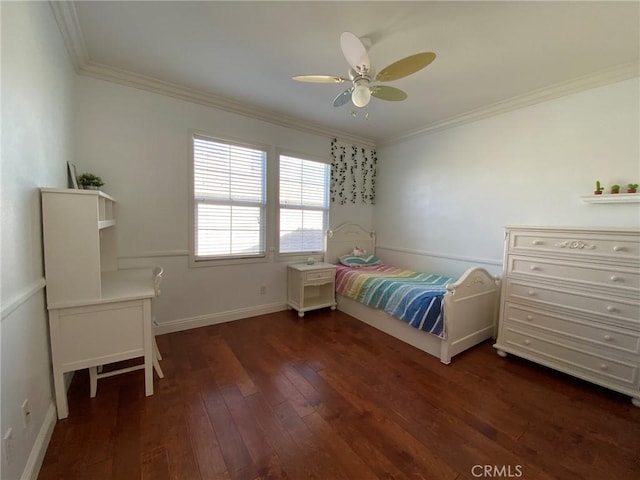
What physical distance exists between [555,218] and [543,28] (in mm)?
1662

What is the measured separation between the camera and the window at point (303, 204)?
3.58 metres

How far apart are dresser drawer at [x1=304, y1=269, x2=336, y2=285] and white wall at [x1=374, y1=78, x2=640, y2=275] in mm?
1211

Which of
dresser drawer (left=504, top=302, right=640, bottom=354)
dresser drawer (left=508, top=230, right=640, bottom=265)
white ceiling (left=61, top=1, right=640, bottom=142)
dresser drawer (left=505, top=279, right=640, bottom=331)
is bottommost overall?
dresser drawer (left=504, top=302, right=640, bottom=354)

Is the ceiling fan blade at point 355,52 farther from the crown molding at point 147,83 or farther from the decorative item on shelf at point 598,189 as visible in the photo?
the decorative item on shelf at point 598,189

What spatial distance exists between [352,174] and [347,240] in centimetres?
107

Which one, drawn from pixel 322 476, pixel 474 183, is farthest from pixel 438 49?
pixel 322 476

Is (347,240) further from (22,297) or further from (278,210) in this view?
(22,297)

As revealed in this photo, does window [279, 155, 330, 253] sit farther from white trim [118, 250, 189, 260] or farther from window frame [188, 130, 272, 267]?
white trim [118, 250, 189, 260]

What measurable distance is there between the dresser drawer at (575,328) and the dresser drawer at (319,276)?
6.53 ft

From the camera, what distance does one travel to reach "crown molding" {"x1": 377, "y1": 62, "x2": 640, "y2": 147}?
2158 millimetres

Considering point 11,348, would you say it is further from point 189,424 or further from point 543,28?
point 543,28

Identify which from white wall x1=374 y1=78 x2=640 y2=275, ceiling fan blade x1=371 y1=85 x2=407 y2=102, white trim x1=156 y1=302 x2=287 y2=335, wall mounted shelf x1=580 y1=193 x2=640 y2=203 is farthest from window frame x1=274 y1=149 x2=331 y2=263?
wall mounted shelf x1=580 y1=193 x2=640 y2=203

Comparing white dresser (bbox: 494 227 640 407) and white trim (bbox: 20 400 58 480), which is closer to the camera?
white trim (bbox: 20 400 58 480)

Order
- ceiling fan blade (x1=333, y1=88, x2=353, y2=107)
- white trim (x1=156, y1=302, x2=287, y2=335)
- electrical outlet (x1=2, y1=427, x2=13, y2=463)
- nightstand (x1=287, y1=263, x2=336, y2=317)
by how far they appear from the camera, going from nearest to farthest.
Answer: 1. electrical outlet (x1=2, y1=427, x2=13, y2=463)
2. ceiling fan blade (x1=333, y1=88, x2=353, y2=107)
3. white trim (x1=156, y1=302, x2=287, y2=335)
4. nightstand (x1=287, y1=263, x2=336, y2=317)
